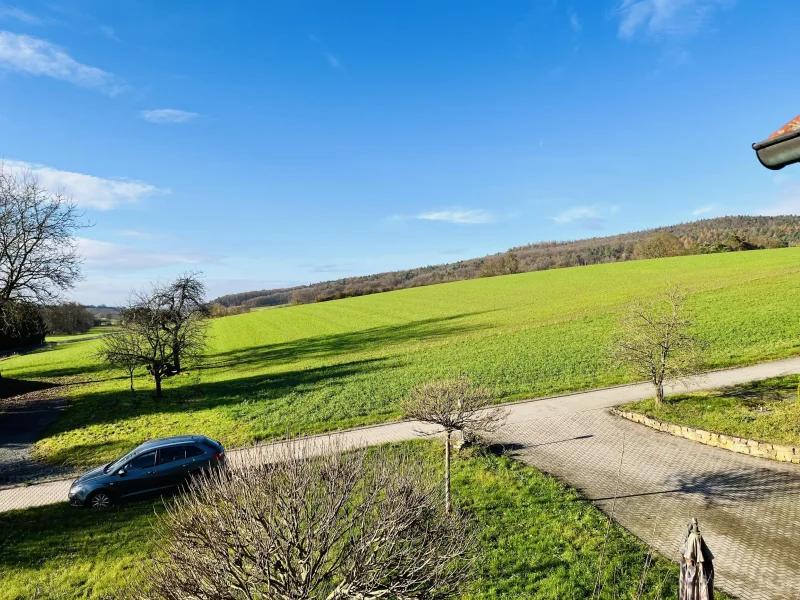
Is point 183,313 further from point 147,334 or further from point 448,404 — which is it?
point 448,404

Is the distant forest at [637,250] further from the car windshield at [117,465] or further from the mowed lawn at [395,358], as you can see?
the car windshield at [117,465]

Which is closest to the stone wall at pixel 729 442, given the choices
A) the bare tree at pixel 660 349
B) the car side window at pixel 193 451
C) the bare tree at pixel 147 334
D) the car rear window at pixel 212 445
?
the bare tree at pixel 660 349

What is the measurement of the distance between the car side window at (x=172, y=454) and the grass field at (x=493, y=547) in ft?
3.81

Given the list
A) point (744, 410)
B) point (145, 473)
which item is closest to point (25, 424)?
point (145, 473)

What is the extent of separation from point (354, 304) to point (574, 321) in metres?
45.2

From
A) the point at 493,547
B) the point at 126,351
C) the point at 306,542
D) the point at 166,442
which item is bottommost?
the point at 493,547

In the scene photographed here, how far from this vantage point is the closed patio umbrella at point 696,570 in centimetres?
288

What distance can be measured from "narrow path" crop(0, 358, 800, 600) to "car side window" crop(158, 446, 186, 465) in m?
1.51

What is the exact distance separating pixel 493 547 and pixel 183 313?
30.3 meters

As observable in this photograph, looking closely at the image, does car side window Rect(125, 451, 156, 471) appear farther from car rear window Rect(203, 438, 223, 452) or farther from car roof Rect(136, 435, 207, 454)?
car rear window Rect(203, 438, 223, 452)

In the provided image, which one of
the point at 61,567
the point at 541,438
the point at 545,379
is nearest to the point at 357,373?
the point at 545,379

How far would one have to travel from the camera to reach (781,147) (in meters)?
2.62

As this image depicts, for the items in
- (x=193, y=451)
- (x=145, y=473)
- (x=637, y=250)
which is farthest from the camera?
(x=637, y=250)

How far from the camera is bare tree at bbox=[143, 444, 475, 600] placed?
14.9 feet
